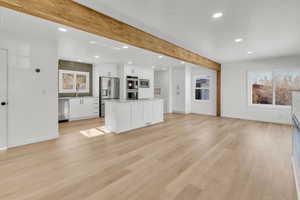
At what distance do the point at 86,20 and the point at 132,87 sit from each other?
518 cm

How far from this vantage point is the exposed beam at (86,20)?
1965 millimetres

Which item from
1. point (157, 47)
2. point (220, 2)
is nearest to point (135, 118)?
point (157, 47)

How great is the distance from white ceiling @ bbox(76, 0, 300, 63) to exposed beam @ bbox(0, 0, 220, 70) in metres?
0.14

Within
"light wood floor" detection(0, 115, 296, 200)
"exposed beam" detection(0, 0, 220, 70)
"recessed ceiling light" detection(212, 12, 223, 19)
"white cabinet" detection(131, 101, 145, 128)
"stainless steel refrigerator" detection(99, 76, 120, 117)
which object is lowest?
"light wood floor" detection(0, 115, 296, 200)

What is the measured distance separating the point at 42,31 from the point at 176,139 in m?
4.01

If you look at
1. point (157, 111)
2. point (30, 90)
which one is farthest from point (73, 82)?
point (157, 111)

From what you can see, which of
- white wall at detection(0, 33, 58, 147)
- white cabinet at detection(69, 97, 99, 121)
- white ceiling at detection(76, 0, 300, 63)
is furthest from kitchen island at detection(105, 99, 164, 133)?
white ceiling at detection(76, 0, 300, 63)

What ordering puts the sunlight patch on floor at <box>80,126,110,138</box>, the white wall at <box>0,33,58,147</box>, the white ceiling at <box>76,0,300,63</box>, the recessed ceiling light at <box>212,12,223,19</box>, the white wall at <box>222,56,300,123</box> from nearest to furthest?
1. the white ceiling at <box>76,0,300,63</box>
2. the recessed ceiling light at <box>212,12,223,19</box>
3. the white wall at <box>0,33,58,147</box>
4. the sunlight patch on floor at <box>80,126,110,138</box>
5. the white wall at <box>222,56,300,123</box>

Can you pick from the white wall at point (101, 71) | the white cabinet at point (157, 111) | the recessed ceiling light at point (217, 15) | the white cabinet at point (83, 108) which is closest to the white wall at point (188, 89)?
the white cabinet at point (157, 111)

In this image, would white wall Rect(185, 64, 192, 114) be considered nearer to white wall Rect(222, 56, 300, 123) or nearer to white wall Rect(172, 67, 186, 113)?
white wall Rect(172, 67, 186, 113)

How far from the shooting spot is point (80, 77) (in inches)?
278

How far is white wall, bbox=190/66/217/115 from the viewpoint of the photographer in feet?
25.9

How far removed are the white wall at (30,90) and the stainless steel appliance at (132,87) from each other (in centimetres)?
366

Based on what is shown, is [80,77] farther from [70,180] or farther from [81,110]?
[70,180]
